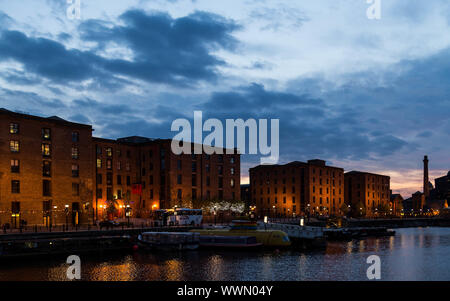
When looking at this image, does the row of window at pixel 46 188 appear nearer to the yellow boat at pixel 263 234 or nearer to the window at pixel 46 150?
the window at pixel 46 150

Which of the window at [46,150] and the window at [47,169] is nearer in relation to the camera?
the window at [47,169]

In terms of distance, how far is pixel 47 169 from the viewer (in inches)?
3278


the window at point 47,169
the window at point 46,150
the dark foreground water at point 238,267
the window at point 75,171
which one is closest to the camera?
the dark foreground water at point 238,267

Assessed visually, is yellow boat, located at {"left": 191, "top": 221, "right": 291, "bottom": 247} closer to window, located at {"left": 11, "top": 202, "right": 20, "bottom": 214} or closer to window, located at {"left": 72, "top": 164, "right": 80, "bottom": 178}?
window, located at {"left": 72, "top": 164, "right": 80, "bottom": 178}

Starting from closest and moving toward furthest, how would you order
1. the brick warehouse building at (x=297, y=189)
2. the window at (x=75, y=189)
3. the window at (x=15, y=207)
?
the window at (x=15, y=207)
the window at (x=75, y=189)
the brick warehouse building at (x=297, y=189)

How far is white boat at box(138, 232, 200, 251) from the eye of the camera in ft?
214

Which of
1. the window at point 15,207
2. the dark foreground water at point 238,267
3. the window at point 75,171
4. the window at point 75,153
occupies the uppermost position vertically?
the window at point 75,153

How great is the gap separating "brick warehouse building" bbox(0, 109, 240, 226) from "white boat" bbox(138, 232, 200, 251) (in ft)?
73.3

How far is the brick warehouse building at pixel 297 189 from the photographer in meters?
160

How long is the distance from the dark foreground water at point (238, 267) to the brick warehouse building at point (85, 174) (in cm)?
2788

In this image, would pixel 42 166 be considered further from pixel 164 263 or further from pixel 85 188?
pixel 164 263

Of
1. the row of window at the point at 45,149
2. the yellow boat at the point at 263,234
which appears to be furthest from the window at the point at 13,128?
the yellow boat at the point at 263,234
